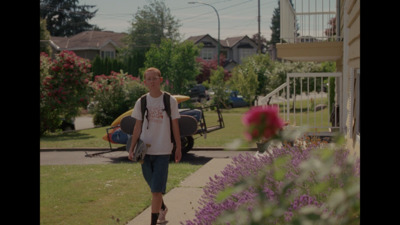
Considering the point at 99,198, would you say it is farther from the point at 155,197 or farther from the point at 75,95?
the point at 75,95

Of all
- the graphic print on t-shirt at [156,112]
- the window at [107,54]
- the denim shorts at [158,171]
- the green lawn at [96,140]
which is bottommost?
the green lawn at [96,140]

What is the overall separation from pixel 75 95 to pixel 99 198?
14.9 m

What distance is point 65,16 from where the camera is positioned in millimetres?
75750

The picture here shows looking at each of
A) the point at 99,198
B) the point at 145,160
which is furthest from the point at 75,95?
the point at 145,160

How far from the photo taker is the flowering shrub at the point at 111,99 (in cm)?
2516

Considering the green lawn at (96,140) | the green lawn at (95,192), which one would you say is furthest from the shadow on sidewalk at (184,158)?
the green lawn at (96,140)

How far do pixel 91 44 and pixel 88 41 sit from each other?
0.93 meters

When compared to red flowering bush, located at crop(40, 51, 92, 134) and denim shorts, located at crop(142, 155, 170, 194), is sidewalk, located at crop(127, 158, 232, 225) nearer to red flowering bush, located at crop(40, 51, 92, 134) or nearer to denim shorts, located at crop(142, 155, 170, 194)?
denim shorts, located at crop(142, 155, 170, 194)

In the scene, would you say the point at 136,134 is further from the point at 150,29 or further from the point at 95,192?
the point at 150,29

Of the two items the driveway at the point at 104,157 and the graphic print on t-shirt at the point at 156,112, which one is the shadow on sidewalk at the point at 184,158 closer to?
the driveway at the point at 104,157

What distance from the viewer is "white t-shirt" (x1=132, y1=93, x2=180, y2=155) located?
219 inches

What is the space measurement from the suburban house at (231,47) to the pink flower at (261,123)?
7760 centimetres

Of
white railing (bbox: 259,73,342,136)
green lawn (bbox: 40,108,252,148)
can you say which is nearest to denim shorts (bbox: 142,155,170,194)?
white railing (bbox: 259,73,342,136)
